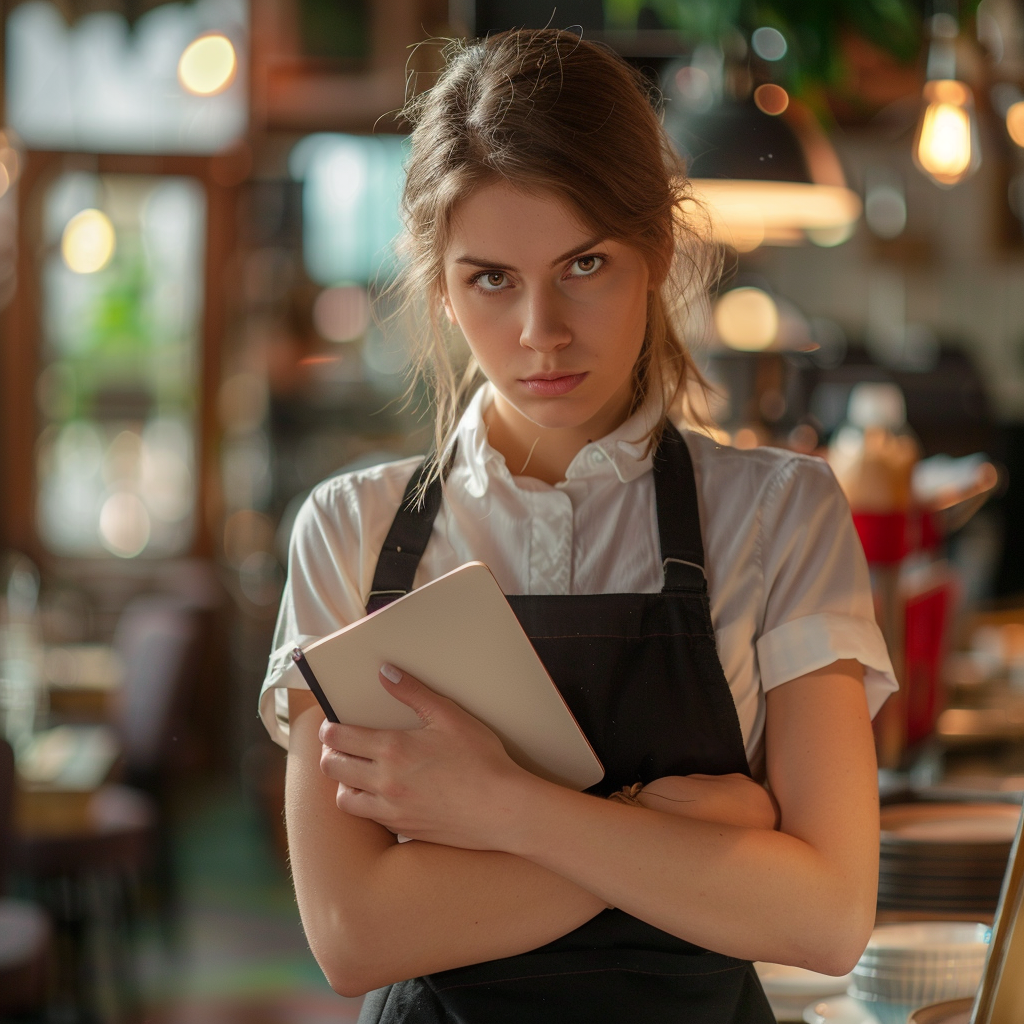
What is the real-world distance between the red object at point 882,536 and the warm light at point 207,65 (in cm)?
400

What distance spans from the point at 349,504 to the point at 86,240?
16.4ft

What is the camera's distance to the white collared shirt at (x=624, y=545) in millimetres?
1160

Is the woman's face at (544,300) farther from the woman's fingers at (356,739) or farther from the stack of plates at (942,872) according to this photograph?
the stack of plates at (942,872)

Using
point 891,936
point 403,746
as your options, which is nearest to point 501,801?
point 403,746

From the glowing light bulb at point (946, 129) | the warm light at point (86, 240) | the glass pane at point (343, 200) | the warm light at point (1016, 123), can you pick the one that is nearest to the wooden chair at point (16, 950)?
the glowing light bulb at point (946, 129)

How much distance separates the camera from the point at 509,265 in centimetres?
110

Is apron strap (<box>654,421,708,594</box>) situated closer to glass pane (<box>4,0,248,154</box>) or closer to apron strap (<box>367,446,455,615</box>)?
apron strap (<box>367,446,455,615</box>)

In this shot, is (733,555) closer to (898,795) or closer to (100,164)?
(898,795)

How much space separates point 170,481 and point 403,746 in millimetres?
6037

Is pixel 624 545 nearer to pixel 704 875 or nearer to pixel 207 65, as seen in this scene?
pixel 704 875

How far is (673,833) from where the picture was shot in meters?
1.06

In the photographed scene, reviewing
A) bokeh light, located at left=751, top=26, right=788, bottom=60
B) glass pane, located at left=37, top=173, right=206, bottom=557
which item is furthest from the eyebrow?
glass pane, located at left=37, top=173, right=206, bottom=557

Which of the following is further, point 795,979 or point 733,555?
point 795,979

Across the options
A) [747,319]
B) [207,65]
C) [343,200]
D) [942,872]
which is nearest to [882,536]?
[942,872]
